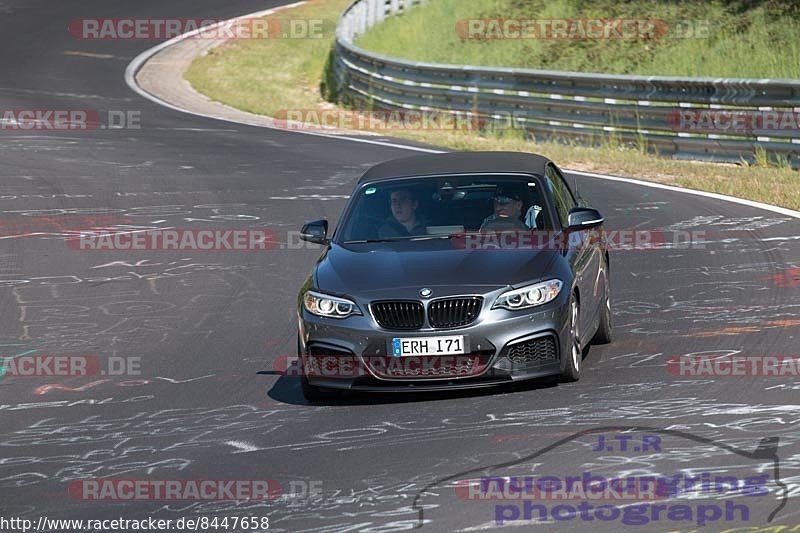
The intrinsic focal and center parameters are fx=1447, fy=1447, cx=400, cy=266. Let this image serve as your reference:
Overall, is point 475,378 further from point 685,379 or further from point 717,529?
point 717,529

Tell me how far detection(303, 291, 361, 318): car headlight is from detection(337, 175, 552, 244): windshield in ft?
3.00

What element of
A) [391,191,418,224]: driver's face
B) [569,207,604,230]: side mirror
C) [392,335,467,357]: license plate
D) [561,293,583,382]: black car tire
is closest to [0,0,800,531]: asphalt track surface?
[561,293,583,382]: black car tire

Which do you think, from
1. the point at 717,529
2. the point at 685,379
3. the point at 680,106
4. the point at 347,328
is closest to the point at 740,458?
the point at 717,529

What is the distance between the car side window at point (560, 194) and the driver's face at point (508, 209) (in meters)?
0.31

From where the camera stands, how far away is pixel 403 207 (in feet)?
33.5

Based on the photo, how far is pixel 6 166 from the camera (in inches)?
845

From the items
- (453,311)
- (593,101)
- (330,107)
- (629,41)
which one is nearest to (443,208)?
(453,311)

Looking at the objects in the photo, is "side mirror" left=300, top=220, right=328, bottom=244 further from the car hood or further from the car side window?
the car side window

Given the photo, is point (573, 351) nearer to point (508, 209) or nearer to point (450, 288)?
point (450, 288)

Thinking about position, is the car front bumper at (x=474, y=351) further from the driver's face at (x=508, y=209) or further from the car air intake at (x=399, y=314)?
the driver's face at (x=508, y=209)

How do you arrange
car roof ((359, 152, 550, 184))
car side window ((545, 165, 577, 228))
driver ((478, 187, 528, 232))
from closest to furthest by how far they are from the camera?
driver ((478, 187, 528, 232)), car side window ((545, 165, 577, 228)), car roof ((359, 152, 550, 184))

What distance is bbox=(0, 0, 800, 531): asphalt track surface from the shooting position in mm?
7051

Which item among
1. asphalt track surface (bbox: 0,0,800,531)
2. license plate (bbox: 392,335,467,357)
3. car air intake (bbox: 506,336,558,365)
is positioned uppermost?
license plate (bbox: 392,335,467,357)

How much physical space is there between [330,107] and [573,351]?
925 inches
